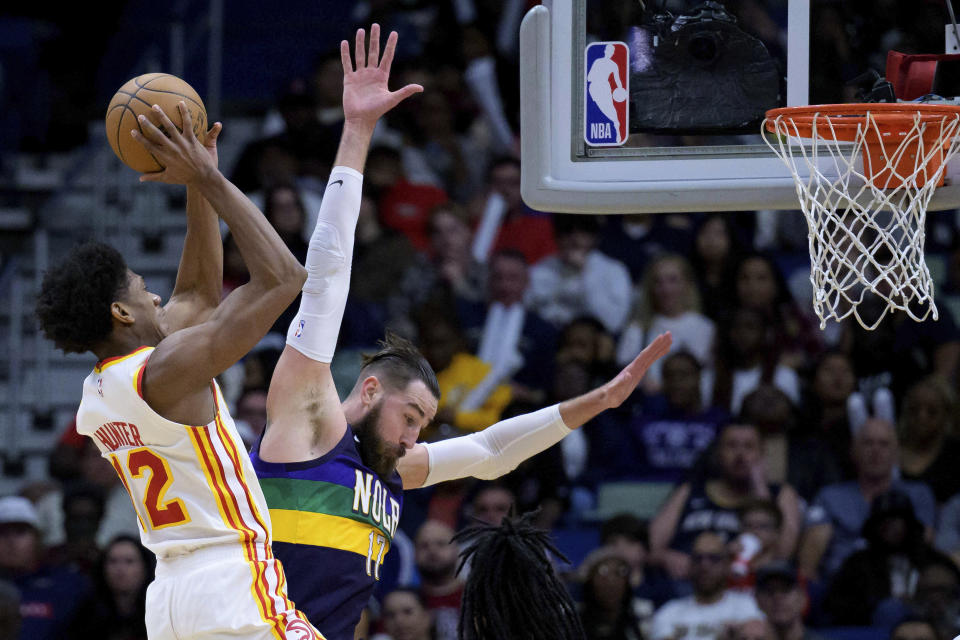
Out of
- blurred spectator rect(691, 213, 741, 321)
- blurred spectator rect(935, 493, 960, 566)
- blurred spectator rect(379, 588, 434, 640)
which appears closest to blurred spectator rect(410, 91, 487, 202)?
blurred spectator rect(691, 213, 741, 321)

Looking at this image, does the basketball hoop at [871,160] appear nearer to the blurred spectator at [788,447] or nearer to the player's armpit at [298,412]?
the player's armpit at [298,412]

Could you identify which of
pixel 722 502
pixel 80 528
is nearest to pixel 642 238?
pixel 722 502

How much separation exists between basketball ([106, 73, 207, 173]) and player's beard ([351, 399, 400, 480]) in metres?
0.99

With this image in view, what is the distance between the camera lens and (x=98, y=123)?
10.0m

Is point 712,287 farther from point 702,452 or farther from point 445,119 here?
point 445,119

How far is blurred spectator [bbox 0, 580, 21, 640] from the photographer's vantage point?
6828 millimetres

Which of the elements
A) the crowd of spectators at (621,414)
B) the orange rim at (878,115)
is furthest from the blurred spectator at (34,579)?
the orange rim at (878,115)

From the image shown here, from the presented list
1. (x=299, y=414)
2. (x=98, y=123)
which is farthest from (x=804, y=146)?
(x=98, y=123)

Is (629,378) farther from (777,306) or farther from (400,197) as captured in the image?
(400,197)

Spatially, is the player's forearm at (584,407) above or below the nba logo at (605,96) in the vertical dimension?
below

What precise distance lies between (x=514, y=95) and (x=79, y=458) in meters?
3.54

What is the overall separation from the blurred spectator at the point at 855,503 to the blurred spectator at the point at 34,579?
3.76 m

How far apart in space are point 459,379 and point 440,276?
70 centimetres

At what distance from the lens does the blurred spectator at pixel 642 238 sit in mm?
8094
